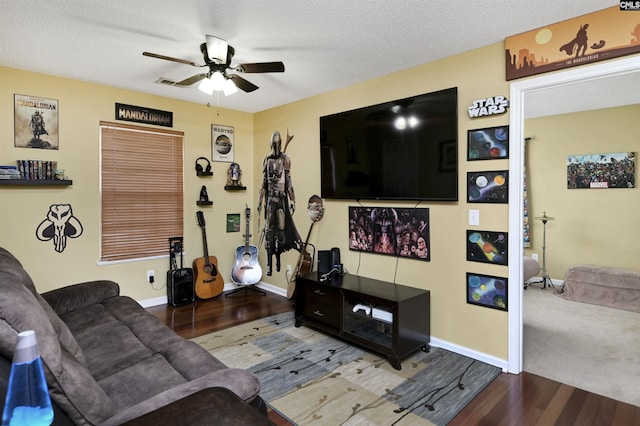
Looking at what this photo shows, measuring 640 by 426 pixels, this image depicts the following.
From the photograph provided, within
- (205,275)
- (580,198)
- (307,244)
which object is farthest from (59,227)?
(580,198)

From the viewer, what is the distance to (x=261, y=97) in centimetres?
430

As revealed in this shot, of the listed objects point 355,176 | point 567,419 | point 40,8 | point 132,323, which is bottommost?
point 567,419

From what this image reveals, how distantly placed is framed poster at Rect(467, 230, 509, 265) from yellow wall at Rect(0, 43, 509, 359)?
5 cm

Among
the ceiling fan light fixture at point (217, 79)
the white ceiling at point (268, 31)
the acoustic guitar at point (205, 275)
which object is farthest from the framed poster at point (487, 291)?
the acoustic guitar at point (205, 275)

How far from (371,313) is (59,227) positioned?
3280 millimetres

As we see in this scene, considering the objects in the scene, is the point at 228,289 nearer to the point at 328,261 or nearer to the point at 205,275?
the point at 205,275

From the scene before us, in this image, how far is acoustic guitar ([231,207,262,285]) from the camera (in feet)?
15.8

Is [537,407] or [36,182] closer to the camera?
[537,407]

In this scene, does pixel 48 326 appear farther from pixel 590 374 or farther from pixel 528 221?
pixel 528 221

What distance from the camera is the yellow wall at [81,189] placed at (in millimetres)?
3408

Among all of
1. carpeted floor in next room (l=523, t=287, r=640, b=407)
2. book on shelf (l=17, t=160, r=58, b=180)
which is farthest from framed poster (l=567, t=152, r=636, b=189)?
book on shelf (l=17, t=160, r=58, b=180)


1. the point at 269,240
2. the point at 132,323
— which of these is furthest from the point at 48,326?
the point at 269,240

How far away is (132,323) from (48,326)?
1.19m

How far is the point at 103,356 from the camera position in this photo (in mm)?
1864
